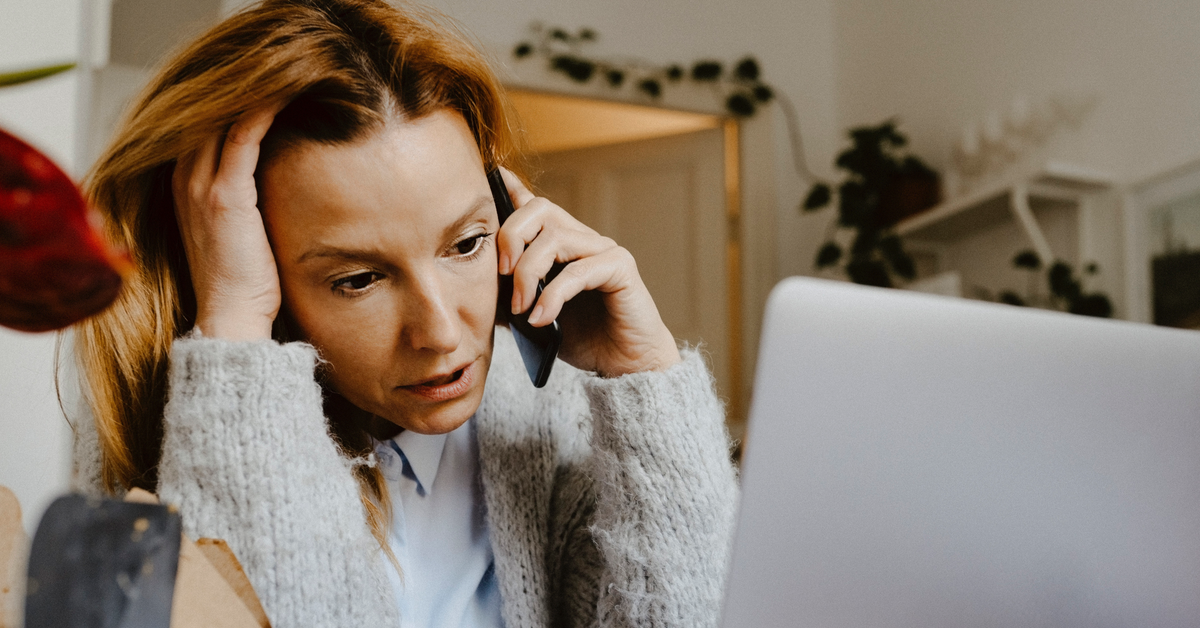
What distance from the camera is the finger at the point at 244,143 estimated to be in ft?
1.98

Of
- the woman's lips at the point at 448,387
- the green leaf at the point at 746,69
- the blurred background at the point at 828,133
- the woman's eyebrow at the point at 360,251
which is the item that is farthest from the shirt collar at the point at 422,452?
the green leaf at the point at 746,69

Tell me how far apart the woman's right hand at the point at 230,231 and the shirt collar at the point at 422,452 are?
0.18 metres

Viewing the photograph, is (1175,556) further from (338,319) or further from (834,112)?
(834,112)

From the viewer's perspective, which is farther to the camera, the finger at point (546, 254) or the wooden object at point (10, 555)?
the finger at point (546, 254)

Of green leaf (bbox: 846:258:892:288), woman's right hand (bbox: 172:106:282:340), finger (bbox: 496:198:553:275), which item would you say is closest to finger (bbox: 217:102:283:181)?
woman's right hand (bbox: 172:106:282:340)

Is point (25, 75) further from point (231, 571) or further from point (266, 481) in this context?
point (266, 481)

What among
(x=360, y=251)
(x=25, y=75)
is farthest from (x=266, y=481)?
(x=25, y=75)

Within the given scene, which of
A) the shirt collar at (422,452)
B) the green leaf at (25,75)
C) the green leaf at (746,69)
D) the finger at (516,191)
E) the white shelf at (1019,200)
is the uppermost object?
the green leaf at (746,69)

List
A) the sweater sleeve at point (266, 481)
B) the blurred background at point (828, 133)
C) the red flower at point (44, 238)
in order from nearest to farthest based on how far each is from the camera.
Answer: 1. the red flower at point (44, 238)
2. the sweater sleeve at point (266, 481)
3. the blurred background at point (828, 133)

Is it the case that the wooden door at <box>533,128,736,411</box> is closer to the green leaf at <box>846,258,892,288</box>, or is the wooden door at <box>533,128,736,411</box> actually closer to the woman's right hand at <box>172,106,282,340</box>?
the green leaf at <box>846,258,892,288</box>

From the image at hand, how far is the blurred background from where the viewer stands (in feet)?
5.78

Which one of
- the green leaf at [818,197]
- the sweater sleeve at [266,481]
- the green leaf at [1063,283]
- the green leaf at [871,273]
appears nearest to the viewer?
the sweater sleeve at [266,481]

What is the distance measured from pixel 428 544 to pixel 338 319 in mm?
A: 252

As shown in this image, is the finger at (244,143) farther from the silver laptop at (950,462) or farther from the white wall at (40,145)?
the silver laptop at (950,462)
